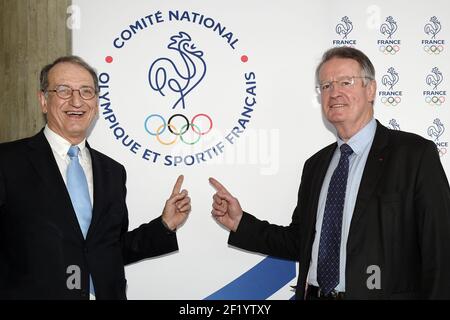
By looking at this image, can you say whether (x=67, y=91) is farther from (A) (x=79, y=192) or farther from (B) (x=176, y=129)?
(B) (x=176, y=129)

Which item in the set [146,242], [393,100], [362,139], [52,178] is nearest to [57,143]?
[52,178]

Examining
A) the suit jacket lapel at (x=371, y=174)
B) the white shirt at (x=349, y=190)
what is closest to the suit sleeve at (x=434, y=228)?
the suit jacket lapel at (x=371, y=174)

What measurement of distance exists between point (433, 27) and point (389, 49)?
353 mm

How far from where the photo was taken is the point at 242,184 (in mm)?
3506

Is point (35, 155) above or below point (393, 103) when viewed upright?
below

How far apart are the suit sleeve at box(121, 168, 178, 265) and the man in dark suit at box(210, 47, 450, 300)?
75 cm

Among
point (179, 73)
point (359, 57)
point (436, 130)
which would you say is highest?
point (179, 73)

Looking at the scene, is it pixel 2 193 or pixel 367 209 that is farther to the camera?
pixel 367 209

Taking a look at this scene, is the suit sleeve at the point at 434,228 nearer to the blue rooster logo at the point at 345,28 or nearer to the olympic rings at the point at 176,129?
the blue rooster logo at the point at 345,28

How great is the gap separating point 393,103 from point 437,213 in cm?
138

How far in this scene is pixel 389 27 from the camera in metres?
3.55

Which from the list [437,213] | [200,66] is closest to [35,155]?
[200,66]
